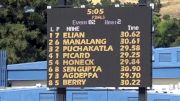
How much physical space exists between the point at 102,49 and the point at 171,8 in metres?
141

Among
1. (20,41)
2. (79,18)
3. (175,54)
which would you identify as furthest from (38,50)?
(79,18)

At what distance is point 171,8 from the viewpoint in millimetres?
155625

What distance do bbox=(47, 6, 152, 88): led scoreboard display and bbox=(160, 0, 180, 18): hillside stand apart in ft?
421

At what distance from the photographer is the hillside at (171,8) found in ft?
486

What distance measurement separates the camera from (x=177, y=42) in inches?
2721

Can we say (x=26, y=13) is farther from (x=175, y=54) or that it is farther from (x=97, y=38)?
(x=97, y=38)

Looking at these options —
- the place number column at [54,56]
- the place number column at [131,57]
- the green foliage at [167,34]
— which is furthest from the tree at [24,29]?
the place number column at [131,57]

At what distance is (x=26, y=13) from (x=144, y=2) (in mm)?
33782

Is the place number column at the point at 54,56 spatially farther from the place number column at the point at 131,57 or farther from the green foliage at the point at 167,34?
the green foliage at the point at 167,34

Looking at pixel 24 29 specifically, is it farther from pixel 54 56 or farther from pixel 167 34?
pixel 54 56

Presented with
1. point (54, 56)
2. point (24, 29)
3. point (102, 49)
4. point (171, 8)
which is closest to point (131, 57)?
point (102, 49)

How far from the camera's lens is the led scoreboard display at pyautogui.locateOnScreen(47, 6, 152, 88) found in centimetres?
1634

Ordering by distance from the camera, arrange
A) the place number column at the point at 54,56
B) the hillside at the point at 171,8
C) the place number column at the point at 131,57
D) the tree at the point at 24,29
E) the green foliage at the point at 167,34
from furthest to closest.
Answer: the hillside at the point at 171,8, the green foliage at the point at 167,34, the tree at the point at 24,29, the place number column at the point at 54,56, the place number column at the point at 131,57

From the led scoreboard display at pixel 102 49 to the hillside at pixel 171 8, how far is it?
128385mm
